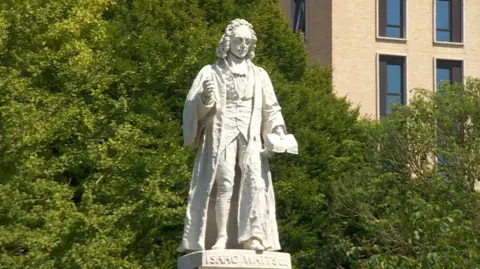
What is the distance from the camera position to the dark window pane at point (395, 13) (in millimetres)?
A: 73438

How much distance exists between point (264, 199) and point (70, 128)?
16.9 m

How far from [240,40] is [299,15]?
50543 mm

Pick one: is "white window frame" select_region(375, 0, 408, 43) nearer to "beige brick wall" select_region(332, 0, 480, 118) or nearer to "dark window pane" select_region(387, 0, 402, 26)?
"beige brick wall" select_region(332, 0, 480, 118)

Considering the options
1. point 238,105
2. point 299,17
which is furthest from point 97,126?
point 299,17

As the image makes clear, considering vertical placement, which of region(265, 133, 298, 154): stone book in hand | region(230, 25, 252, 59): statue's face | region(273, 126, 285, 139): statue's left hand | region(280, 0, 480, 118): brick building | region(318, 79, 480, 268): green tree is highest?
region(280, 0, 480, 118): brick building

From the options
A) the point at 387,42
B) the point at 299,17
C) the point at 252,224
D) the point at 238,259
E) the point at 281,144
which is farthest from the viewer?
the point at 299,17

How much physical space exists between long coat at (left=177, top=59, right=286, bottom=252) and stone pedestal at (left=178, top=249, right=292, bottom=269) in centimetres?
29

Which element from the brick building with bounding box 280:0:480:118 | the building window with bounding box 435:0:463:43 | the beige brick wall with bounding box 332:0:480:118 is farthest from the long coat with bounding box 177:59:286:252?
the building window with bounding box 435:0:463:43

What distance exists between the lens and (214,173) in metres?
22.6

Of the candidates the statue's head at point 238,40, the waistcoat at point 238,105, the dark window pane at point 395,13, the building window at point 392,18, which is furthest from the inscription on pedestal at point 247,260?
the dark window pane at point 395,13

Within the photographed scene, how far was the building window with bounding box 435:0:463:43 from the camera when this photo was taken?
74250mm

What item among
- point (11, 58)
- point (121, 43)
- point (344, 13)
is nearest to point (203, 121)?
point (11, 58)

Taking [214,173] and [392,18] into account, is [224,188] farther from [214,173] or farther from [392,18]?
[392,18]

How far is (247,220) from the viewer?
73.4ft
